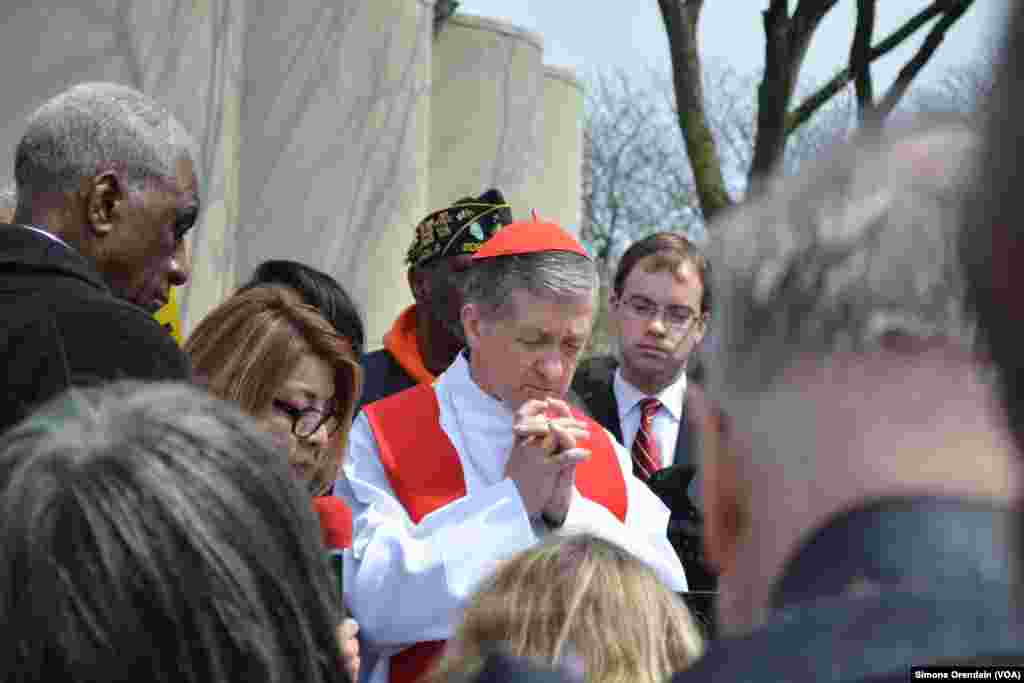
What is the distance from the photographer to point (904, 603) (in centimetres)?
92

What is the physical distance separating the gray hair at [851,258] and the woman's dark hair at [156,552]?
0.65m

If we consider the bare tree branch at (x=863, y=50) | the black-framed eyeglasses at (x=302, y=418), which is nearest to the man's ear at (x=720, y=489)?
the black-framed eyeglasses at (x=302, y=418)

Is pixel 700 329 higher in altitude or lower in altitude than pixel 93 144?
lower

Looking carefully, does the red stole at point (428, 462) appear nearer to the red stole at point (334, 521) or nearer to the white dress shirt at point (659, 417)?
the red stole at point (334, 521)

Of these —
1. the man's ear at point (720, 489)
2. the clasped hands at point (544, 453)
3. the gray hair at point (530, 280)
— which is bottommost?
the clasped hands at point (544, 453)

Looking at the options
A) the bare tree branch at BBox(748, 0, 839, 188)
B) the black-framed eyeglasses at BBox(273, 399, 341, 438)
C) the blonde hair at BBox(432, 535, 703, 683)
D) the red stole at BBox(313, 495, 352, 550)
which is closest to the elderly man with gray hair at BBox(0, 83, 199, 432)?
the black-framed eyeglasses at BBox(273, 399, 341, 438)

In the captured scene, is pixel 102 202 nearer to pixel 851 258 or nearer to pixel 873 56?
pixel 851 258

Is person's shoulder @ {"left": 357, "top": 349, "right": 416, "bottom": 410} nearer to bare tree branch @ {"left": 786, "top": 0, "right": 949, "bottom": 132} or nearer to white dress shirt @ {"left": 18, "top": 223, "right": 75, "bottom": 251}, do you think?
white dress shirt @ {"left": 18, "top": 223, "right": 75, "bottom": 251}

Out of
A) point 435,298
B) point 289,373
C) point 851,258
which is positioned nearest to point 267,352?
point 289,373

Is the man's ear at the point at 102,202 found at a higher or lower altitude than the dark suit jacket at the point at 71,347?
higher

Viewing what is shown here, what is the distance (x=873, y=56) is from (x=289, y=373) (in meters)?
6.36

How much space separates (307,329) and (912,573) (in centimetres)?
294

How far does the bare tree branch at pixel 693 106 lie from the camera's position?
9430 millimetres

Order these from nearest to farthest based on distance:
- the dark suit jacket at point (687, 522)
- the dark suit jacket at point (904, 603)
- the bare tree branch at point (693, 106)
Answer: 1. the dark suit jacket at point (904, 603)
2. the dark suit jacket at point (687, 522)
3. the bare tree branch at point (693, 106)
